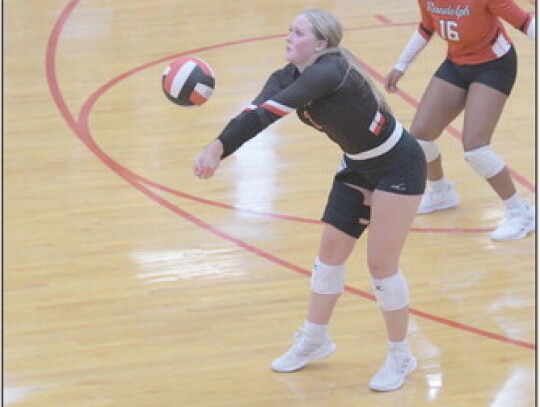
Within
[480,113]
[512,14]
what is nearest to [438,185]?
[480,113]

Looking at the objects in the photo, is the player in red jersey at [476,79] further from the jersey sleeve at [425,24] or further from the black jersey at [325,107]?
Result: the black jersey at [325,107]

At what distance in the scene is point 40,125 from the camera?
10211 millimetres

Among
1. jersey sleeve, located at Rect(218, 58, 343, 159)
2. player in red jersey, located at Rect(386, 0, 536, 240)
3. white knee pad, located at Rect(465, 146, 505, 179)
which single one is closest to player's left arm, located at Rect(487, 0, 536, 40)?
player in red jersey, located at Rect(386, 0, 536, 240)

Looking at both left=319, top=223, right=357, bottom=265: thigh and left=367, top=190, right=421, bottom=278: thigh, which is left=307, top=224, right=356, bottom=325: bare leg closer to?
left=319, top=223, right=357, bottom=265: thigh

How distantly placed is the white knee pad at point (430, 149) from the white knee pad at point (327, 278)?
209 centimetres

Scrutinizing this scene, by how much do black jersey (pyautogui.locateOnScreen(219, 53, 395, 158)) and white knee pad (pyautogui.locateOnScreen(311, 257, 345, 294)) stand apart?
0.60 metres

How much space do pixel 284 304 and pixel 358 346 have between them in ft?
2.10

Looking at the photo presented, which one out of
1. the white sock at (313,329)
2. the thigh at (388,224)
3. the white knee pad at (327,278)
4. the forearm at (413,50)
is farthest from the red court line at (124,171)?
the forearm at (413,50)

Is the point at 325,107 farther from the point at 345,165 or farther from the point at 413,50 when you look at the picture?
the point at 413,50

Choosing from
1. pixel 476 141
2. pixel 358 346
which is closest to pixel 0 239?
pixel 358 346

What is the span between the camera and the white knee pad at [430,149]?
8375 millimetres

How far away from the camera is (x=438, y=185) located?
8.71 m

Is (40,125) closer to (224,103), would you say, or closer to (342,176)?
(224,103)

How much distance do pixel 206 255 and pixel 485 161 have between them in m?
1.79
